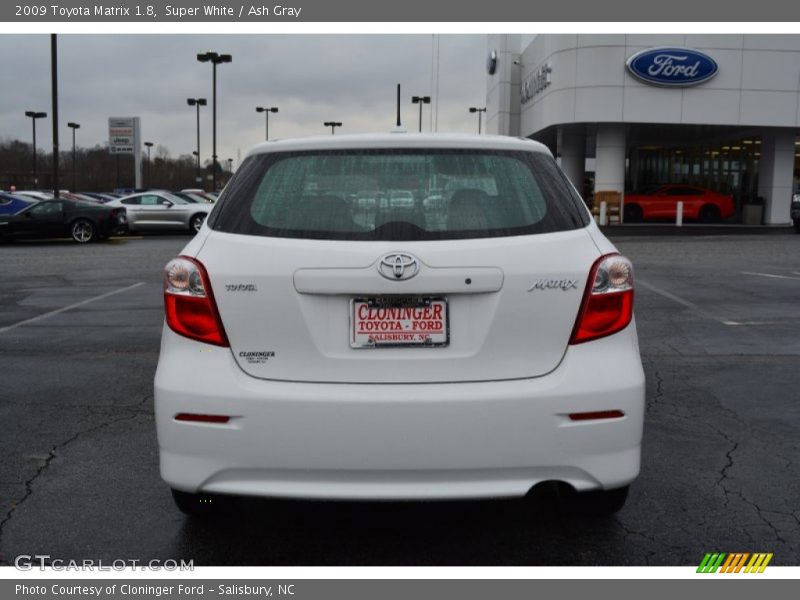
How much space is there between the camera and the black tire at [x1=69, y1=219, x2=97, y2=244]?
82.3ft

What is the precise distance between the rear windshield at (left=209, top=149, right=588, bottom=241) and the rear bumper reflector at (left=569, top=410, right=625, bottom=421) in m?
0.69

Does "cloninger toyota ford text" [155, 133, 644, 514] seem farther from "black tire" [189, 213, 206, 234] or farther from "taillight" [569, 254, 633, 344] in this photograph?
"black tire" [189, 213, 206, 234]

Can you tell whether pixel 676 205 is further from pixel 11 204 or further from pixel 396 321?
pixel 396 321

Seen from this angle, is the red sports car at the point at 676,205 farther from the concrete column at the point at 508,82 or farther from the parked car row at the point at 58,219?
the parked car row at the point at 58,219

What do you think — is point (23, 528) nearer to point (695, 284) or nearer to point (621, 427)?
point (621, 427)

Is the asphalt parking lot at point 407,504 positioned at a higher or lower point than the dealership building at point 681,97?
lower

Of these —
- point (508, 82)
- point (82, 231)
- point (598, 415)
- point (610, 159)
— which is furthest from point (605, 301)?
point (508, 82)

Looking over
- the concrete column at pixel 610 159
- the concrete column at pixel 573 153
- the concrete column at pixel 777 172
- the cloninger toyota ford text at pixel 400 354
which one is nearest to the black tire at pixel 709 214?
the concrete column at pixel 777 172

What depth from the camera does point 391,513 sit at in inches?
155

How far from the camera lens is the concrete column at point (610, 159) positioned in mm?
37625

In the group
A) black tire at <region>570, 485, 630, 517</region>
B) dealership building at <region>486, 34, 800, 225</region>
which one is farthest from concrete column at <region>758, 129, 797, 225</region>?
black tire at <region>570, 485, 630, 517</region>

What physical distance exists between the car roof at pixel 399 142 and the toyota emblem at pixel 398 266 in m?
0.57

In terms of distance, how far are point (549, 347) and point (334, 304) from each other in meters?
0.79
